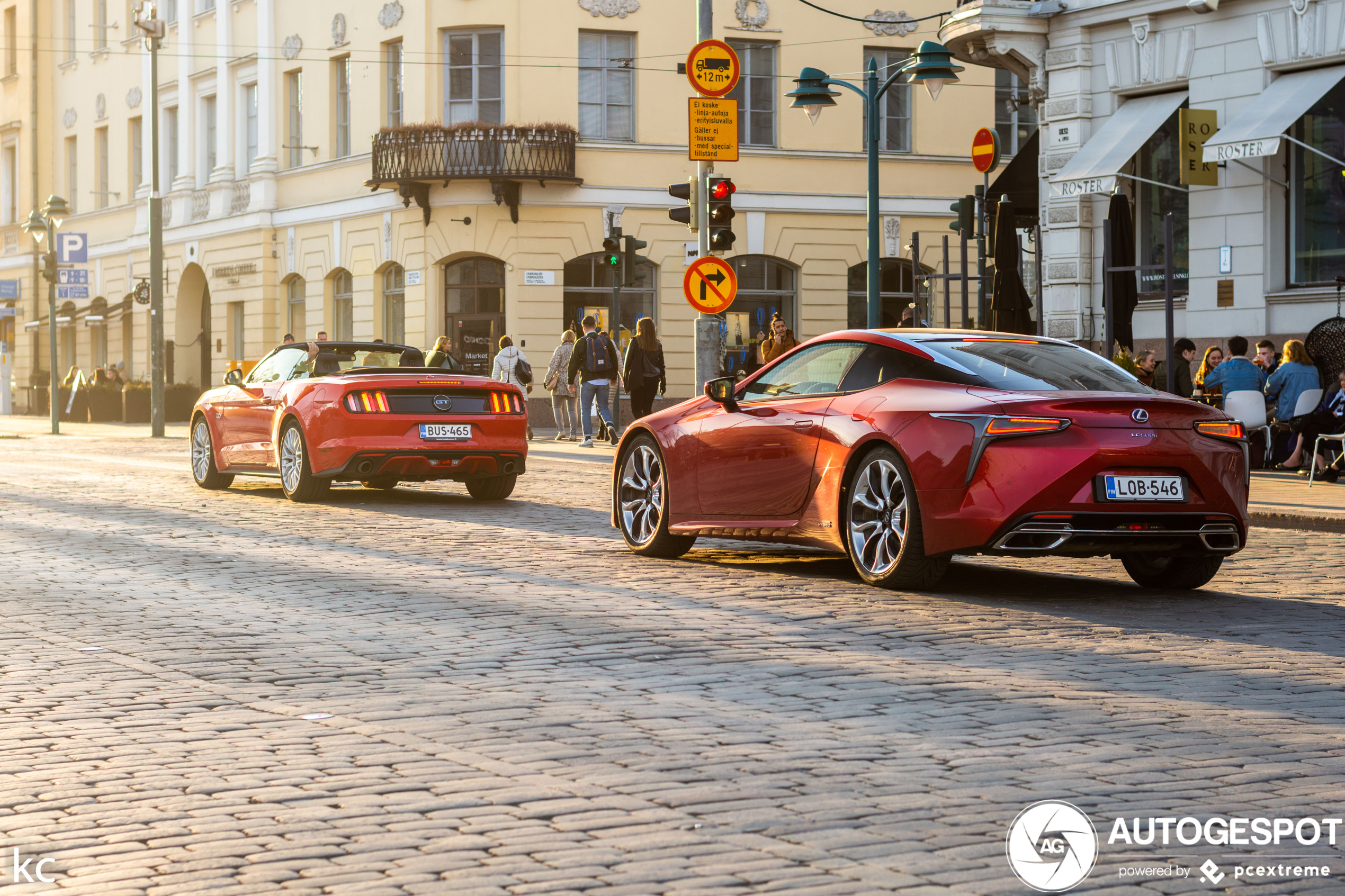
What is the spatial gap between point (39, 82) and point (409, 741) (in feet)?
174

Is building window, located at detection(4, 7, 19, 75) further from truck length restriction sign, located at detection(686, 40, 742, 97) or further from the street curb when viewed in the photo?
the street curb

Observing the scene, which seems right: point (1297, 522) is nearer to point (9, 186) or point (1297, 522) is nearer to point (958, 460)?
point (958, 460)

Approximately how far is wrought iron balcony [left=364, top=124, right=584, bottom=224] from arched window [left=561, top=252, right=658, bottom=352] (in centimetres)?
169

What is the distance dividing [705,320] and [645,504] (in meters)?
10.9

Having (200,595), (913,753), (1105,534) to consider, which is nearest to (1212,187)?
(1105,534)

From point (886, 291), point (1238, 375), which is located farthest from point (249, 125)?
point (1238, 375)

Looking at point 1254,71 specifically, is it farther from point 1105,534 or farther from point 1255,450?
point 1105,534

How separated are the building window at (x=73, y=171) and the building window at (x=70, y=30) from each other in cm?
250

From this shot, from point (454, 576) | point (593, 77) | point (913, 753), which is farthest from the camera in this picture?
point (593, 77)

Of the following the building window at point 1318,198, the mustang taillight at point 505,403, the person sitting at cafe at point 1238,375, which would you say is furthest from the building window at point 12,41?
the person sitting at cafe at point 1238,375

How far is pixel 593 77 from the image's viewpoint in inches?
1420

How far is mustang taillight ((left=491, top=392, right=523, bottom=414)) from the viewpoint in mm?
15672

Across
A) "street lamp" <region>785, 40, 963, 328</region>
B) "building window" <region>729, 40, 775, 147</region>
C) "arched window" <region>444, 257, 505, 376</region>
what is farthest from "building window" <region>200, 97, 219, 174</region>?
"street lamp" <region>785, 40, 963, 328</region>

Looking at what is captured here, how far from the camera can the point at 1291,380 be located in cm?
1859
